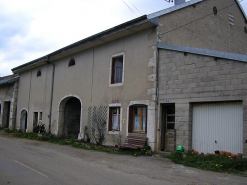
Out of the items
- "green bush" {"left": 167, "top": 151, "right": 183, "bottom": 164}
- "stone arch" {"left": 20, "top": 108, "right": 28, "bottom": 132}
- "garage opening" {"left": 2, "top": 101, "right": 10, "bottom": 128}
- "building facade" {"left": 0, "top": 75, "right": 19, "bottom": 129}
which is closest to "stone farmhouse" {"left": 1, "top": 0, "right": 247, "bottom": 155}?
"green bush" {"left": 167, "top": 151, "right": 183, "bottom": 164}

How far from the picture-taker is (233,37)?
1678 cm

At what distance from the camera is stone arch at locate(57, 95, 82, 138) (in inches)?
760

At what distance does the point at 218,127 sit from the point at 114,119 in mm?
6052

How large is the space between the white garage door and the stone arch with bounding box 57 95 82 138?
10234mm

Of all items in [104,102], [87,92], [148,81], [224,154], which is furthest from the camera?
[87,92]

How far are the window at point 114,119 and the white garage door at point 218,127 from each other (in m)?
4.55

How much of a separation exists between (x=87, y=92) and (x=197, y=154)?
27.6ft

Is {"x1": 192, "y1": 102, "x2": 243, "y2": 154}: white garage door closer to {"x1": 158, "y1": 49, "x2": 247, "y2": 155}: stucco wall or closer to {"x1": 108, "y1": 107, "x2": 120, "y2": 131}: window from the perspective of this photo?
{"x1": 158, "y1": 49, "x2": 247, "y2": 155}: stucco wall

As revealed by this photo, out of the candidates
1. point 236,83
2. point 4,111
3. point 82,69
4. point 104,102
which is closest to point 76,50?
point 82,69

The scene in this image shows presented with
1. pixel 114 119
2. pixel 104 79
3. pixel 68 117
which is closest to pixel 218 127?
pixel 114 119

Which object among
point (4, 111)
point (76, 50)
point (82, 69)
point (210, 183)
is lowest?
point (210, 183)

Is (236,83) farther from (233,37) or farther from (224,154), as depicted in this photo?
(233,37)

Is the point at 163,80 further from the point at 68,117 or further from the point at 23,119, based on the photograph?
the point at 23,119

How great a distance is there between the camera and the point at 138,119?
13.5 metres
